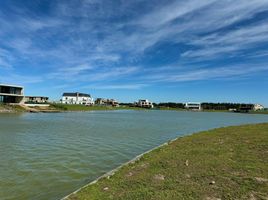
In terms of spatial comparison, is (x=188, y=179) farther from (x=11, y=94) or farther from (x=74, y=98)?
(x=74, y=98)

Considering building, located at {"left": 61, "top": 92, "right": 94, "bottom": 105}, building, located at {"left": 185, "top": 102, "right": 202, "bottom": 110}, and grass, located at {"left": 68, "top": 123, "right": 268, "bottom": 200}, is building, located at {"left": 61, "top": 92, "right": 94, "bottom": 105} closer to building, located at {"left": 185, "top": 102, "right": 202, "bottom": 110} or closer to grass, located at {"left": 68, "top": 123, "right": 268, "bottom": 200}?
building, located at {"left": 185, "top": 102, "right": 202, "bottom": 110}

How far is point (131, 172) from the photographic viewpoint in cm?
916

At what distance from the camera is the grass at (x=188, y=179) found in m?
6.69

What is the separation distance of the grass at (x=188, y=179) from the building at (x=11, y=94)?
7185 cm

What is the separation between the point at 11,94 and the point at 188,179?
74967mm

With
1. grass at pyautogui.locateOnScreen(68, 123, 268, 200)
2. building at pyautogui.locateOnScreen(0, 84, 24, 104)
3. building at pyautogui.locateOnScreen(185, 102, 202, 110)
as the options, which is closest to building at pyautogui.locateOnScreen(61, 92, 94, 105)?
building at pyautogui.locateOnScreen(185, 102, 202, 110)

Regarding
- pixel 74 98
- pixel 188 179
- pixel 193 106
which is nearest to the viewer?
pixel 188 179

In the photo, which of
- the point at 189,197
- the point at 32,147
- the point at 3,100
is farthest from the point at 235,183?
the point at 3,100

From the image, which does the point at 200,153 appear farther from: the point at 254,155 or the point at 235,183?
the point at 235,183

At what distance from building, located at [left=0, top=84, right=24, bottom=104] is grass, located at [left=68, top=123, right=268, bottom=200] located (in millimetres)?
71850

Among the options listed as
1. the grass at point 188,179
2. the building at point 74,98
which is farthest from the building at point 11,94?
the building at point 74,98

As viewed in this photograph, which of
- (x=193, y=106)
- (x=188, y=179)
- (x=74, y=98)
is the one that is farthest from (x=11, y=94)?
(x=193, y=106)

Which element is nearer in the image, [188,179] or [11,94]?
[188,179]

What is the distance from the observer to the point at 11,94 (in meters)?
72.7
